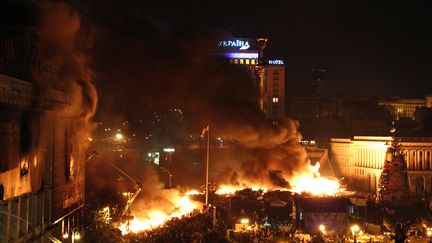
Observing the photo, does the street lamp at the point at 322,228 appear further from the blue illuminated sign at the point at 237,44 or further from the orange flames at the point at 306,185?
the blue illuminated sign at the point at 237,44

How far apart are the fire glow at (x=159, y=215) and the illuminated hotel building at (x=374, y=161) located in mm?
24838

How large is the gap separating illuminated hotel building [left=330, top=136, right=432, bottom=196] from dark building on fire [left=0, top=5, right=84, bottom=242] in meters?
39.6

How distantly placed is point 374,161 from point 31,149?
50843 millimetres

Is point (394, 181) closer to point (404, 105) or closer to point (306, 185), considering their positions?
point (306, 185)

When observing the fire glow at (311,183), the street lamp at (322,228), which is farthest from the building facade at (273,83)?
the street lamp at (322,228)

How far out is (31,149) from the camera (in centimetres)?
1850

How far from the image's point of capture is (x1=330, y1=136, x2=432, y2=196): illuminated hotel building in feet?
197

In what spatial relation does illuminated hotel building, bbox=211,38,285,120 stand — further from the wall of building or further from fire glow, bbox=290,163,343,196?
the wall of building

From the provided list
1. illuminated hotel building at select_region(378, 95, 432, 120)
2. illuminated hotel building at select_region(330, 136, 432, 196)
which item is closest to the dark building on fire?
illuminated hotel building at select_region(330, 136, 432, 196)

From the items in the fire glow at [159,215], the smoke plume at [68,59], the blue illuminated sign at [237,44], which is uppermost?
the blue illuminated sign at [237,44]

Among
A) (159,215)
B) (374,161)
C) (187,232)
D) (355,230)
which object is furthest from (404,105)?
(187,232)

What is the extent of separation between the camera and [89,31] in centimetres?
3130

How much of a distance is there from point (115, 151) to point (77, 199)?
2762cm

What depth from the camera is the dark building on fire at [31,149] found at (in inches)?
614
